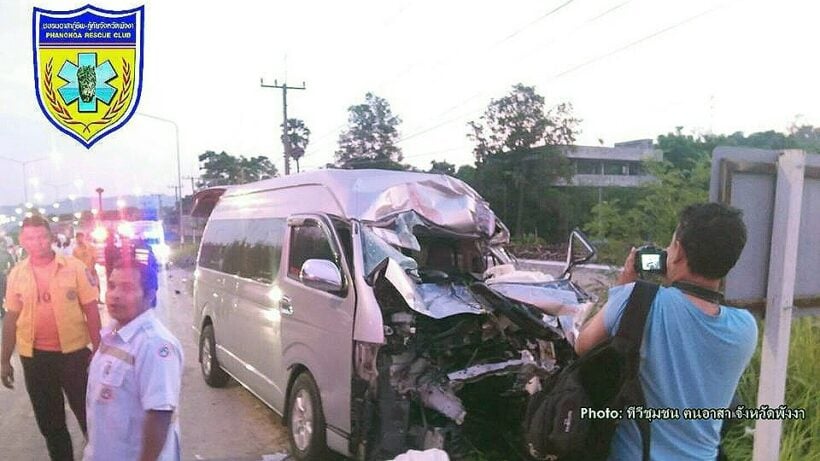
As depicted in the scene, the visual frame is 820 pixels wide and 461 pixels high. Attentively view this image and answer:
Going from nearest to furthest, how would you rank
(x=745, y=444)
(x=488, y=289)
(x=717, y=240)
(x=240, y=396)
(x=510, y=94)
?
(x=717, y=240)
(x=488, y=289)
(x=745, y=444)
(x=240, y=396)
(x=510, y=94)

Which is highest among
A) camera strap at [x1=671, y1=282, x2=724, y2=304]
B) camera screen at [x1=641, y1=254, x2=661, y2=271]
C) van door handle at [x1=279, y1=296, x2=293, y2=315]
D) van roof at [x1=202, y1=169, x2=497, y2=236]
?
van roof at [x1=202, y1=169, x2=497, y2=236]

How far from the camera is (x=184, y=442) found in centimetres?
506

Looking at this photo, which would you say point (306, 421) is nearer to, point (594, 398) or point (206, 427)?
point (206, 427)

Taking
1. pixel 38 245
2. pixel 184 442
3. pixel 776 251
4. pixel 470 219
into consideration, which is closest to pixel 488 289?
pixel 470 219

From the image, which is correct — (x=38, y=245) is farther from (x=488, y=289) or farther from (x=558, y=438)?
(x=558, y=438)

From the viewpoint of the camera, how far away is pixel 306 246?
4.68 m

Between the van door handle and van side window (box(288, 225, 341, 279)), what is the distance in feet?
0.64

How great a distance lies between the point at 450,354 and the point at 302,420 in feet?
4.47

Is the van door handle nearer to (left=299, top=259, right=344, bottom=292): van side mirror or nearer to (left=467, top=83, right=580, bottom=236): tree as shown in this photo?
(left=299, top=259, right=344, bottom=292): van side mirror

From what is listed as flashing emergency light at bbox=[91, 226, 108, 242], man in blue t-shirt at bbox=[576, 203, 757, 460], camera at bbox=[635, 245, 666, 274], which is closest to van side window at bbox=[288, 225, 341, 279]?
camera at bbox=[635, 245, 666, 274]

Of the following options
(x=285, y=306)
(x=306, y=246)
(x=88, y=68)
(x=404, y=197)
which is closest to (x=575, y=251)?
(x=404, y=197)

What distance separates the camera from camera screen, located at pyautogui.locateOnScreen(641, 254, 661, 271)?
200 centimetres

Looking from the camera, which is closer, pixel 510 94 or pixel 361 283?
pixel 361 283

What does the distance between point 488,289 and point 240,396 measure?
13.4ft
